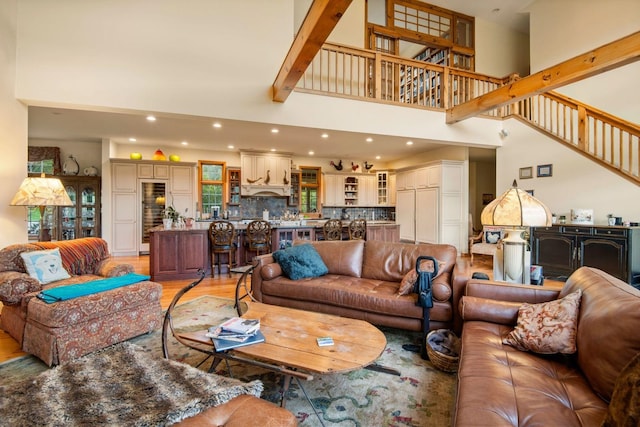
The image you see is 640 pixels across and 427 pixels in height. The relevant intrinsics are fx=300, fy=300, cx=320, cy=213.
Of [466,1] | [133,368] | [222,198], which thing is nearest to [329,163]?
[222,198]

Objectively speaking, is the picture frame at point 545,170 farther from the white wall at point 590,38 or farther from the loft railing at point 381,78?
the loft railing at point 381,78

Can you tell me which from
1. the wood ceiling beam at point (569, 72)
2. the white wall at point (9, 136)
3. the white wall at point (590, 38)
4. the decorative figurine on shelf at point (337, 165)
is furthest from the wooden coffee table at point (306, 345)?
the decorative figurine on shelf at point (337, 165)

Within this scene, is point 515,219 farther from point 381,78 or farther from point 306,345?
point 381,78

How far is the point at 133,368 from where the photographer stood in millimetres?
1487

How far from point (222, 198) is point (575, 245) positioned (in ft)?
24.8

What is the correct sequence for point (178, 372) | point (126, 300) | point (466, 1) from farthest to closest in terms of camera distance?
point (466, 1)
point (126, 300)
point (178, 372)

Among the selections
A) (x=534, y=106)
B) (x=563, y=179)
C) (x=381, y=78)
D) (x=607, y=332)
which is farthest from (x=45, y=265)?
(x=534, y=106)

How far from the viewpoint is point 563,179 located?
17.8 feet

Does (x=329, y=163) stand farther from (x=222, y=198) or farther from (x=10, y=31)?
(x=10, y=31)

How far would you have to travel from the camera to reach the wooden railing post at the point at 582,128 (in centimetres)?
508

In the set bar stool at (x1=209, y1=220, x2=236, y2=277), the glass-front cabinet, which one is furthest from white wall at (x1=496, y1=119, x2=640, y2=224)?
the glass-front cabinet

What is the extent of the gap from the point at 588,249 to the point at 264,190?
21.9 feet

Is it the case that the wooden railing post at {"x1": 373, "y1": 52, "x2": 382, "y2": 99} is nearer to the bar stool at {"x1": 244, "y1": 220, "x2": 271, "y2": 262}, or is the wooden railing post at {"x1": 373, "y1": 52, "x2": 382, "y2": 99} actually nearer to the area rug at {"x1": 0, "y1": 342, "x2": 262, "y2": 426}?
the bar stool at {"x1": 244, "y1": 220, "x2": 271, "y2": 262}

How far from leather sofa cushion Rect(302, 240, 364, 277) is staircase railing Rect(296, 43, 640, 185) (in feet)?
8.80
